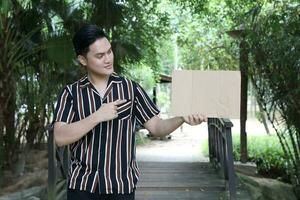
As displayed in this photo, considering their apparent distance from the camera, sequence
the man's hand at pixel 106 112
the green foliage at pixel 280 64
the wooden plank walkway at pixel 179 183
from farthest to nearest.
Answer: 1. the green foliage at pixel 280 64
2. the wooden plank walkway at pixel 179 183
3. the man's hand at pixel 106 112

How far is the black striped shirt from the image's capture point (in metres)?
1.69

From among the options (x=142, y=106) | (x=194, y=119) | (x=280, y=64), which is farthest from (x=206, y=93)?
(x=280, y=64)

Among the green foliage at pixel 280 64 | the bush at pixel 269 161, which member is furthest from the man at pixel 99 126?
the bush at pixel 269 161

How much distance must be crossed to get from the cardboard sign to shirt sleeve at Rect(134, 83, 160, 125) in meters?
0.09

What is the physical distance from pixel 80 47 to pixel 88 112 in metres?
0.25

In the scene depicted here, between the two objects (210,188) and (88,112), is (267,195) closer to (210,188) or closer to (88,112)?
(210,188)

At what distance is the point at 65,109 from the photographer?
1.74 metres

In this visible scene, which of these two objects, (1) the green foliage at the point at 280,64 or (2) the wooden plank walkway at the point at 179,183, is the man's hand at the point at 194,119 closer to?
(2) the wooden plank walkway at the point at 179,183

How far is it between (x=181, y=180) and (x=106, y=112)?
3795 millimetres

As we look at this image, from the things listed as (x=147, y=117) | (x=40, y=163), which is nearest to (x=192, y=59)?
(x=40, y=163)

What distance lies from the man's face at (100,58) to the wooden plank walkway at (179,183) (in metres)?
2.92

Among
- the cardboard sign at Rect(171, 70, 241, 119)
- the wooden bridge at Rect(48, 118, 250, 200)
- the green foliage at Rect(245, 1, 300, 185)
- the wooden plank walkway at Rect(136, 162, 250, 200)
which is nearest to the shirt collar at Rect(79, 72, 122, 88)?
the cardboard sign at Rect(171, 70, 241, 119)

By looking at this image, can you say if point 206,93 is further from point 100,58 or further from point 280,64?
point 280,64

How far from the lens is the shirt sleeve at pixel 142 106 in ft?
5.98
